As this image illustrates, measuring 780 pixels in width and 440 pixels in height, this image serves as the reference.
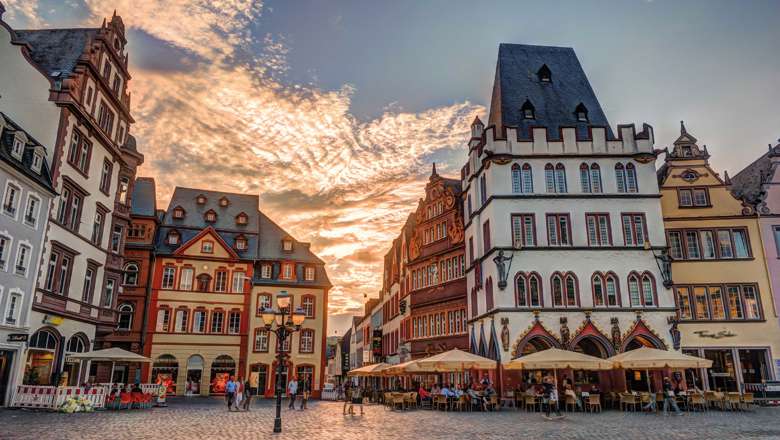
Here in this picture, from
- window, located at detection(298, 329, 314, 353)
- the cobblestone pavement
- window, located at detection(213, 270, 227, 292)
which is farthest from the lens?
window, located at detection(298, 329, 314, 353)

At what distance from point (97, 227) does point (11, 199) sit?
337 inches

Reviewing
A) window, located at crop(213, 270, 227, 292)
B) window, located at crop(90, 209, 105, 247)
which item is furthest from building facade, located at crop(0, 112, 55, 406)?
window, located at crop(213, 270, 227, 292)

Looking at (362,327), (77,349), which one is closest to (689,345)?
(77,349)

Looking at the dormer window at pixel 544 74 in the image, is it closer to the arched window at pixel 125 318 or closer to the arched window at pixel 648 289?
the arched window at pixel 648 289

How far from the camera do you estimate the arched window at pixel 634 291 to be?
3425 cm

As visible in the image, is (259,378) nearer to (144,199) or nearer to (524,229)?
(144,199)

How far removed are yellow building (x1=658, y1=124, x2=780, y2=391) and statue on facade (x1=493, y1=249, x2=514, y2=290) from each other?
11.0 meters

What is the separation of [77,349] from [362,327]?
62643 mm

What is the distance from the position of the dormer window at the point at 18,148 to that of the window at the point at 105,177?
7.63 metres

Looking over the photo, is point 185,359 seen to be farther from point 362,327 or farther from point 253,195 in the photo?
point 362,327

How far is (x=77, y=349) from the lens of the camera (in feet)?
107

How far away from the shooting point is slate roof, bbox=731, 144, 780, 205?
1526 inches

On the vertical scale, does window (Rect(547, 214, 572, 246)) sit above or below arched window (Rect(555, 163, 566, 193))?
below

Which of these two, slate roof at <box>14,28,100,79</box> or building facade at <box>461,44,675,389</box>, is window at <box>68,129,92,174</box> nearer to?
slate roof at <box>14,28,100,79</box>
